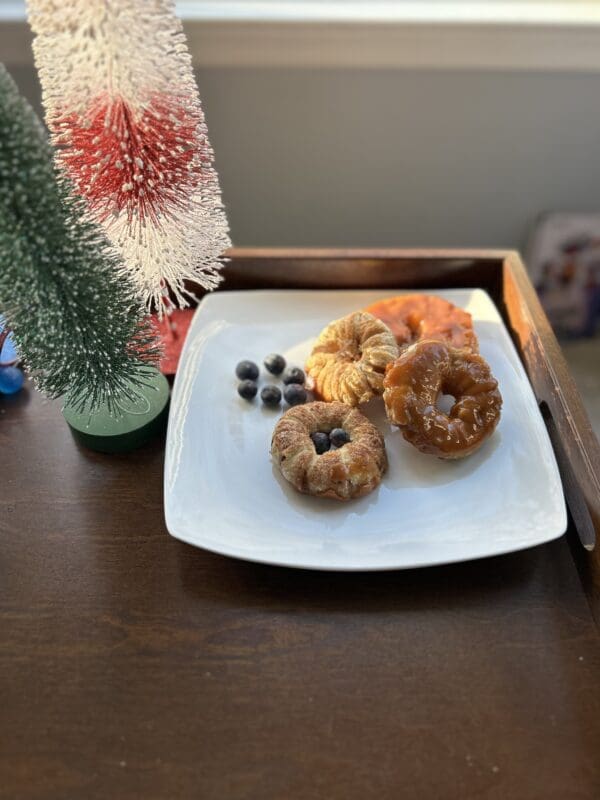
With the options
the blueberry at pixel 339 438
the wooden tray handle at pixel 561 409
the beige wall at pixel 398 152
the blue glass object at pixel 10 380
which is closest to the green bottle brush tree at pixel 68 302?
the blue glass object at pixel 10 380

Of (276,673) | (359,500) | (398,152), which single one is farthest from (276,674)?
(398,152)

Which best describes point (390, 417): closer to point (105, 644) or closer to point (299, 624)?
point (299, 624)

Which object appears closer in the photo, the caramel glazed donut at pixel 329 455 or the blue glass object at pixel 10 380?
the caramel glazed donut at pixel 329 455

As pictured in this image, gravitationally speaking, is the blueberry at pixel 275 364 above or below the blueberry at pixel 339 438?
above

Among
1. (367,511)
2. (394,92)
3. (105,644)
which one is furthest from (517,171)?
(105,644)

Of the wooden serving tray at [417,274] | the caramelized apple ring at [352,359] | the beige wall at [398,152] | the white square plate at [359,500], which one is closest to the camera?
the white square plate at [359,500]

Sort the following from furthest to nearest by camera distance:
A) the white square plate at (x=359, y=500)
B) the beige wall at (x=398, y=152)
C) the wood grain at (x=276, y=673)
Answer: the beige wall at (x=398, y=152), the white square plate at (x=359, y=500), the wood grain at (x=276, y=673)

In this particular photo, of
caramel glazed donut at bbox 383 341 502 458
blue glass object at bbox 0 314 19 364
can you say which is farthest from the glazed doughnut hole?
blue glass object at bbox 0 314 19 364

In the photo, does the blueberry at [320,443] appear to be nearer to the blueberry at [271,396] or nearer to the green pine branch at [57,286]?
the blueberry at [271,396]

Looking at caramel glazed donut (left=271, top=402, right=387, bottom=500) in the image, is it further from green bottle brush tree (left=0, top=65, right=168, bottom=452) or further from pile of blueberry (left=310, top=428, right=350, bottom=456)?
green bottle brush tree (left=0, top=65, right=168, bottom=452)
